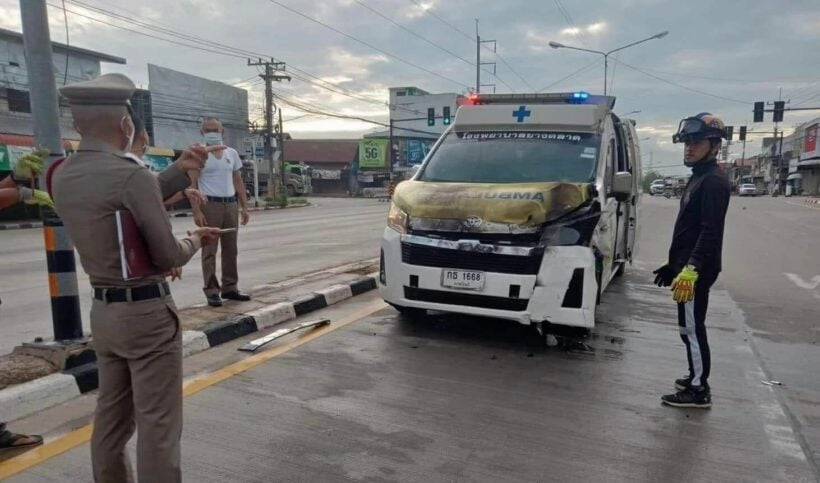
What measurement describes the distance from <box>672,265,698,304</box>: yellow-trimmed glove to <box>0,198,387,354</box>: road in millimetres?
4879

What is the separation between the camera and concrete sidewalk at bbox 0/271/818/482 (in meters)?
2.97

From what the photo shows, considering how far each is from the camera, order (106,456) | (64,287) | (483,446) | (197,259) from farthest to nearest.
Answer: (197,259) < (64,287) < (483,446) < (106,456)

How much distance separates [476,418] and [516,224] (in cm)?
164

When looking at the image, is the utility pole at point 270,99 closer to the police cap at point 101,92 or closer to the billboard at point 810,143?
the police cap at point 101,92

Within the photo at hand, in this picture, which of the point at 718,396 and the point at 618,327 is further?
the point at 618,327

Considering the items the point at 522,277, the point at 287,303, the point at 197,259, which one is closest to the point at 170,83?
the point at 197,259

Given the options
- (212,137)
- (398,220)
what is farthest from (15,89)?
(398,220)

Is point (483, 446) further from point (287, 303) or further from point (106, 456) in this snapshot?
point (287, 303)

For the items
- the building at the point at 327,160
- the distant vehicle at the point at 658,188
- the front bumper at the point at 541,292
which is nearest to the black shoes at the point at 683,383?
the front bumper at the point at 541,292

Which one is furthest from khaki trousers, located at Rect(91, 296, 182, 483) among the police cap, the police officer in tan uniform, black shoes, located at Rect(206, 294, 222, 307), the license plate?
black shoes, located at Rect(206, 294, 222, 307)

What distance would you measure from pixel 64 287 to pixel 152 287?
2.36 m

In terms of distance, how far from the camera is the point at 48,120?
396 cm

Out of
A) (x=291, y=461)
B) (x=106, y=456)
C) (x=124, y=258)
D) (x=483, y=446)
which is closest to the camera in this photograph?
(x=124, y=258)

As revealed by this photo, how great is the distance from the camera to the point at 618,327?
5812 mm
